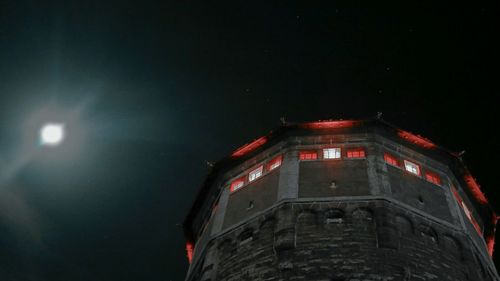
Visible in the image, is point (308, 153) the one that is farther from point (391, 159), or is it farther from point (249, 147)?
point (391, 159)

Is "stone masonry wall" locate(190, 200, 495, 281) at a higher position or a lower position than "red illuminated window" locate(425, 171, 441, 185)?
lower

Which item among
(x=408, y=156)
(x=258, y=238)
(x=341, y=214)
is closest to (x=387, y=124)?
(x=408, y=156)

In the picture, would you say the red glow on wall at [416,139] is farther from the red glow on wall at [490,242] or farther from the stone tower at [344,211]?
the red glow on wall at [490,242]

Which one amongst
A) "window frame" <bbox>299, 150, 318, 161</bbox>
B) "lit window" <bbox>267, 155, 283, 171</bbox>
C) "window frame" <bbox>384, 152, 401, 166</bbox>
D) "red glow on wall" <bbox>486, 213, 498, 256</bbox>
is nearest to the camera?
"window frame" <bbox>384, 152, 401, 166</bbox>

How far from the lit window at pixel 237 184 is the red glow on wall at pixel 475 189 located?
14244 millimetres

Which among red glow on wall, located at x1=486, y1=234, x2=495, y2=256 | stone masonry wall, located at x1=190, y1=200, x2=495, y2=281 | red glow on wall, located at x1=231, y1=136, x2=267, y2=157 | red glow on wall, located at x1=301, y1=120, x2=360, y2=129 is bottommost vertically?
stone masonry wall, located at x1=190, y1=200, x2=495, y2=281

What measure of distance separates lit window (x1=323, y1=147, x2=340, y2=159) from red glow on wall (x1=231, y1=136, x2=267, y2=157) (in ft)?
14.5

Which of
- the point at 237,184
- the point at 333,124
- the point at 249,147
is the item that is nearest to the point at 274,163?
the point at 237,184

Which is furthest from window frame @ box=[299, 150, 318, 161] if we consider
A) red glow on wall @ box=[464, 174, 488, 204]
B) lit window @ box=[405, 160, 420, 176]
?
red glow on wall @ box=[464, 174, 488, 204]

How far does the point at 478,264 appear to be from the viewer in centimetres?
3034

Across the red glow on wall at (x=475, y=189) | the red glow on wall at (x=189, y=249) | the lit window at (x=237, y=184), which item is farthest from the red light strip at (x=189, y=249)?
the red glow on wall at (x=475, y=189)

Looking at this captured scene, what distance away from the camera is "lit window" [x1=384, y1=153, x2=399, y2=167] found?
33.4 meters

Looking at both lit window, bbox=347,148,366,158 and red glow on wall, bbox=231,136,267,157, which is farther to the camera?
red glow on wall, bbox=231,136,267,157

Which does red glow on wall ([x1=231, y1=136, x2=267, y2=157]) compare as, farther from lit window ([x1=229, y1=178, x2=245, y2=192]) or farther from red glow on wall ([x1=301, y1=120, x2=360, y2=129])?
red glow on wall ([x1=301, y1=120, x2=360, y2=129])
